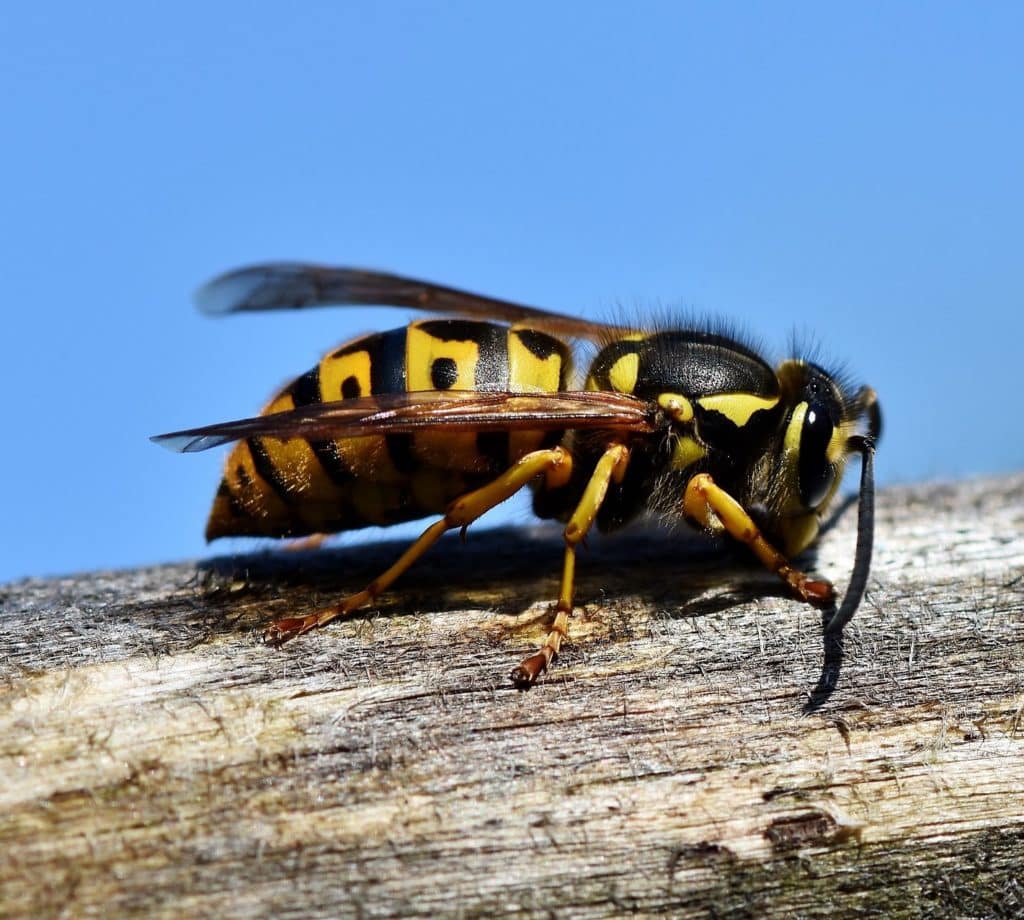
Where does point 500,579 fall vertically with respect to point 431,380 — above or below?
below

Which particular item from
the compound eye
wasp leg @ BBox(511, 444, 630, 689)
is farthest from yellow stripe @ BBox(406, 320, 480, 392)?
the compound eye

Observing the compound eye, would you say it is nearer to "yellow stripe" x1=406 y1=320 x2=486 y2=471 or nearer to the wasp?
the wasp

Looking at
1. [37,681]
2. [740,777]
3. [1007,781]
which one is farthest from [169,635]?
[1007,781]

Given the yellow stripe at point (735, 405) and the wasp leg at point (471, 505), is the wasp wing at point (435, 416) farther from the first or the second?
the yellow stripe at point (735, 405)

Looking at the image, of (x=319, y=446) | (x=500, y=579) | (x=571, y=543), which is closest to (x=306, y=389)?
(x=319, y=446)

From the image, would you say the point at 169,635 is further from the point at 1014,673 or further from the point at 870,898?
the point at 1014,673

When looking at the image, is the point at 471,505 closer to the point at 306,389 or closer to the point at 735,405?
the point at 306,389
